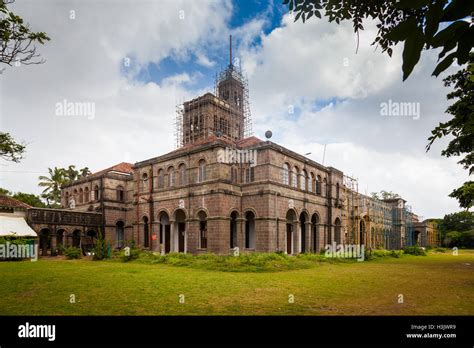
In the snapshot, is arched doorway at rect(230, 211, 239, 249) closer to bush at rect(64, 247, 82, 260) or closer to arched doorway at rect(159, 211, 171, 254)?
arched doorway at rect(159, 211, 171, 254)

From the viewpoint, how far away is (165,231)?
27.5m

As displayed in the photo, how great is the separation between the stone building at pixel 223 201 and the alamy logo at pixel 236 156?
68mm

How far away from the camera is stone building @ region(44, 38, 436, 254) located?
907 inches

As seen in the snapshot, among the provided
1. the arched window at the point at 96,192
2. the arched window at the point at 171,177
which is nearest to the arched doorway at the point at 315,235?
the arched window at the point at 171,177

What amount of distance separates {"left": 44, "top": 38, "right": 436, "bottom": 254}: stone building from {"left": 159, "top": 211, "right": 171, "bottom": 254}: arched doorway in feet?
0.26

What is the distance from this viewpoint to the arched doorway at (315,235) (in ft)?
90.5

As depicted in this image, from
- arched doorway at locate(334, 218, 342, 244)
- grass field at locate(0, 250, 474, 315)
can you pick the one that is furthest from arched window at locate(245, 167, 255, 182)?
grass field at locate(0, 250, 474, 315)

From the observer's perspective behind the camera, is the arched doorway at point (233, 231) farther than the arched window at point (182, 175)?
No

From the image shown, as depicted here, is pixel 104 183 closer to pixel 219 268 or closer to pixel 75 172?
pixel 75 172

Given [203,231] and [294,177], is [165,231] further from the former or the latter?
[294,177]

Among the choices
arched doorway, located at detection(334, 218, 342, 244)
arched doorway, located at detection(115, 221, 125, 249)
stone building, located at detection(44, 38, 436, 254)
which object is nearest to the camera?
stone building, located at detection(44, 38, 436, 254)

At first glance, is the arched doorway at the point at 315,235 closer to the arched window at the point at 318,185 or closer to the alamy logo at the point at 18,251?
the arched window at the point at 318,185

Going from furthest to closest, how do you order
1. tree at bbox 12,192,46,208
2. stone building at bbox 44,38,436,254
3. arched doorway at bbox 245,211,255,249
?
tree at bbox 12,192,46,208, arched doorway at bbox 245,211,255,249, stone building at bbox 44,38,436,254
